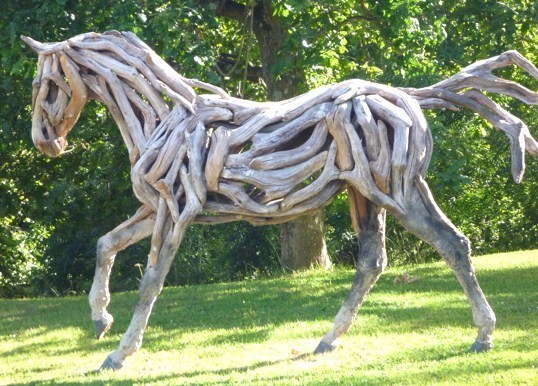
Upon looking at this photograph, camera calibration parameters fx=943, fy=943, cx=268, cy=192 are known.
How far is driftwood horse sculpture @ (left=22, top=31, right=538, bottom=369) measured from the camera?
7.02 meters

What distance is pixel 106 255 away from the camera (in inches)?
292

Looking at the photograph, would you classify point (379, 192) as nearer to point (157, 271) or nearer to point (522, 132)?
point (522, 132)

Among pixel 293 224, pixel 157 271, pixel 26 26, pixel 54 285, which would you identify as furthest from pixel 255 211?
pixel 54 285

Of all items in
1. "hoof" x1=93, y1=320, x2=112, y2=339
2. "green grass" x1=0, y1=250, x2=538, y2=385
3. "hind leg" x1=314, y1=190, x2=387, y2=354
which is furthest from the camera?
"hind leg" x1=314, y1=190, x2=387, y2=354

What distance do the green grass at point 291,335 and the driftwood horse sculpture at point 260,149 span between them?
0.43 metres

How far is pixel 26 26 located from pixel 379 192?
5.90m

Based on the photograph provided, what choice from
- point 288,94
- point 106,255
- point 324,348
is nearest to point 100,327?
point 106,255

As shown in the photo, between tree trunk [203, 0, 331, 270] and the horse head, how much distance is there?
5581mm

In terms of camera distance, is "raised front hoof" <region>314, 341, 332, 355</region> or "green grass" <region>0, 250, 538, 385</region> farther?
"raised front hoof" <region>314, 341, 332, 355</region>

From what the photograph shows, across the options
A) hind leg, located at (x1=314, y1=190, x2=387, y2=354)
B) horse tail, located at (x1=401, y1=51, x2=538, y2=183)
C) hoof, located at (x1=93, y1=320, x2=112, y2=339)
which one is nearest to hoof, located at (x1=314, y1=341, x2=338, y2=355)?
hind leg, located at (x1=314, y1=190, x2=387, y2=354)

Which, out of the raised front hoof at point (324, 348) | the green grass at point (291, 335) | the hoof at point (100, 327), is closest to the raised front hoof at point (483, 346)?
the green grass at point (291, 335)

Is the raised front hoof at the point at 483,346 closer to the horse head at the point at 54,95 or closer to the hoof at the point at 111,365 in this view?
the hoof at the point at 111,365

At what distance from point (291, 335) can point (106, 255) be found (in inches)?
83.6

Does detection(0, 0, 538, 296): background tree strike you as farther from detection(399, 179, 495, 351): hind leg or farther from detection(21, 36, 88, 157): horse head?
detection(399, 179, 495, 351): hind leg
